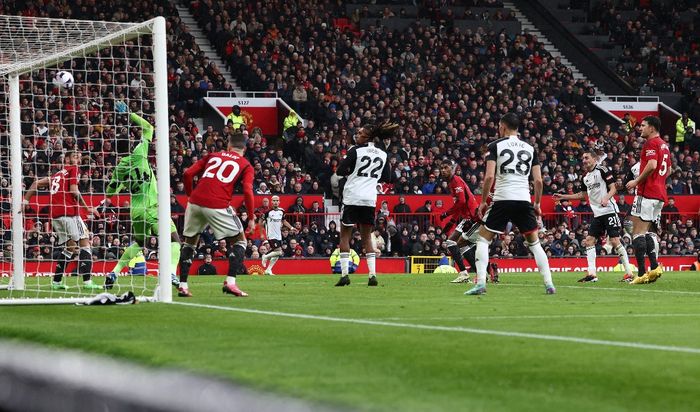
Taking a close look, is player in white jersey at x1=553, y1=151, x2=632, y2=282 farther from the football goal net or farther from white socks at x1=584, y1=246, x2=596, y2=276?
the football goal net

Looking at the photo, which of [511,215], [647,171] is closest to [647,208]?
[647,171]

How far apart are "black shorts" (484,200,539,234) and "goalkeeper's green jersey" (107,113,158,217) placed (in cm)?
473

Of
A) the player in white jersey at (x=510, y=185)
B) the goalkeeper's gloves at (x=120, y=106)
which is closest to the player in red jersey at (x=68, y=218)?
the goalkeeper's gloves at (x=120, y=106)

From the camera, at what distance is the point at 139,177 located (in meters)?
16.8

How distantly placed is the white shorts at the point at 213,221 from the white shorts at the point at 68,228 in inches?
134

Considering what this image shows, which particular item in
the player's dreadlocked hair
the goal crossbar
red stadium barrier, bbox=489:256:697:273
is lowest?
red stadium barrier, bbox=489:256:697:273

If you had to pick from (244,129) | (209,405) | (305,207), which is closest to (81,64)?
(305,207)

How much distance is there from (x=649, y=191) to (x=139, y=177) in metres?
8.26

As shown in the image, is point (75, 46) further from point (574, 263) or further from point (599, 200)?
point (574, 263)

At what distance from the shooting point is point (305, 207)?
3481 cm

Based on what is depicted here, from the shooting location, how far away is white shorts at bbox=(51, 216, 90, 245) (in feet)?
58.0

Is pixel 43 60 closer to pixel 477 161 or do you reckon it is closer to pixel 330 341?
pixel 330 341

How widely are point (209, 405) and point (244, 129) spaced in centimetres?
3614

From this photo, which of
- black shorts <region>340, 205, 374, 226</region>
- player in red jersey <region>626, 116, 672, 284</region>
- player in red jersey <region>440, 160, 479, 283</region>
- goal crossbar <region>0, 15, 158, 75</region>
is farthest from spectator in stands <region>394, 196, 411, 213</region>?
goal crossbar <region>0, 15, 158, 75</region>
